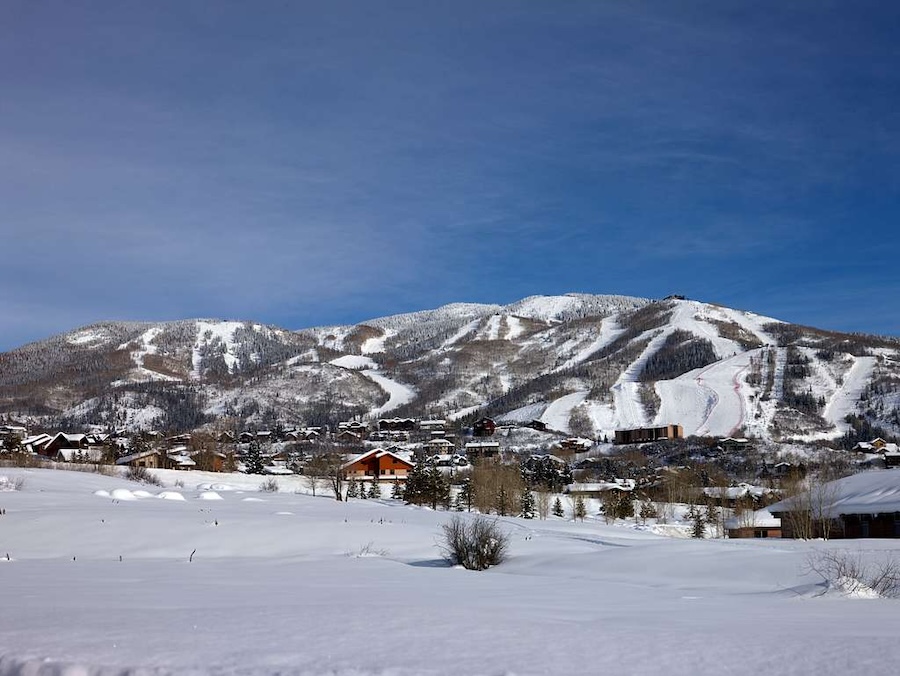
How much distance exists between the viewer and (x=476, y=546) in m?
20.8

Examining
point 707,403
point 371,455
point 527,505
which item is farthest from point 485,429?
point 527,505

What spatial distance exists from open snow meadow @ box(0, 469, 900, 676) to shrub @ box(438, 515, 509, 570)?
0.46 m

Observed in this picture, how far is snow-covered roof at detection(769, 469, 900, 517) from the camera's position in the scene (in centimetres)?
4456

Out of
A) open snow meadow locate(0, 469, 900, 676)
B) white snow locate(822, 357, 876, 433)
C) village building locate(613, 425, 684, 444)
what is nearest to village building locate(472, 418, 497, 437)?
village building locate(613, 425, 684, 444)

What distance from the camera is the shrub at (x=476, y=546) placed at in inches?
810

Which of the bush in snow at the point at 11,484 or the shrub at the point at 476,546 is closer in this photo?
the shrub at the point at 476,546

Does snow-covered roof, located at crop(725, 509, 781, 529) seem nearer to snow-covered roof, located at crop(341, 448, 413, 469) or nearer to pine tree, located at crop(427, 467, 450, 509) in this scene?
pine tree, located at crop(427, 467, 450, 509)

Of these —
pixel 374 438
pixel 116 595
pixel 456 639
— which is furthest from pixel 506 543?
pixel 374 438

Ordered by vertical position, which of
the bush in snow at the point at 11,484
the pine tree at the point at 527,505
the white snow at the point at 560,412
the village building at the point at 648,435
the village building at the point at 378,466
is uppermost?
the white snow at the point at 560,412

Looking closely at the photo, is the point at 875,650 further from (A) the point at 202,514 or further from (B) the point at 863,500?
(B) the point at 863,500

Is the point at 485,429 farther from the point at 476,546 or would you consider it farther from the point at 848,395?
the point at 476,546

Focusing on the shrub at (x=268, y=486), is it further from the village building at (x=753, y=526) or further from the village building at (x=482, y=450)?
the village building at (x=482, y=450)

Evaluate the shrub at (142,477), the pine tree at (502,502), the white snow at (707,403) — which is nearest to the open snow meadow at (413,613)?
the pine tree at (502,502)

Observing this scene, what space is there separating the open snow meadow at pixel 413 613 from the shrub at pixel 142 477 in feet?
148
